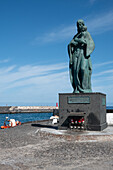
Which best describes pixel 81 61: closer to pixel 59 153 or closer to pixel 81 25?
Result: pixel 81 25

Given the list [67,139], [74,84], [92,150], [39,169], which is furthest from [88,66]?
[39,169]

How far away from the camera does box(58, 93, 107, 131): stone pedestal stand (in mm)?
11500

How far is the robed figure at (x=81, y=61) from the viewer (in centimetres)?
1241

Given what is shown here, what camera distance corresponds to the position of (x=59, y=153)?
7020 millimetres

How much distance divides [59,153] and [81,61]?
6.55 meters

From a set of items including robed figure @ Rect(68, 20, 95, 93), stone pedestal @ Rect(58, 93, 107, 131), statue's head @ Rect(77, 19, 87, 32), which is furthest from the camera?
statue's head @ Rect(77, 19, 87, 32)

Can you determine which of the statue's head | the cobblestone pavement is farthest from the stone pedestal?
the statue's head

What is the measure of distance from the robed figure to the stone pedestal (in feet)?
2.06

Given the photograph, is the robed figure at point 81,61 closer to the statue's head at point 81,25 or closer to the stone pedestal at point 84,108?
the statue's head at point 81,25

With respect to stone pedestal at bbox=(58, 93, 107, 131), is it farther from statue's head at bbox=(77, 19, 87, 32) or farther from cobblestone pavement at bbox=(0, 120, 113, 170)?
statue's head at bbox=(77, 19, 87, 32)

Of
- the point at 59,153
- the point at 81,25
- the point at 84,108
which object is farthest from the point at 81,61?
the point at 59,153

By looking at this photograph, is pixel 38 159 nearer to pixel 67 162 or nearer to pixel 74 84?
pixel 67 162

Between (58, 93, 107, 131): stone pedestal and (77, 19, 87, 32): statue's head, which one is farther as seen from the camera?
(77, 19, 87, 32): statue's head

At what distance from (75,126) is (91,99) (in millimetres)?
1595
